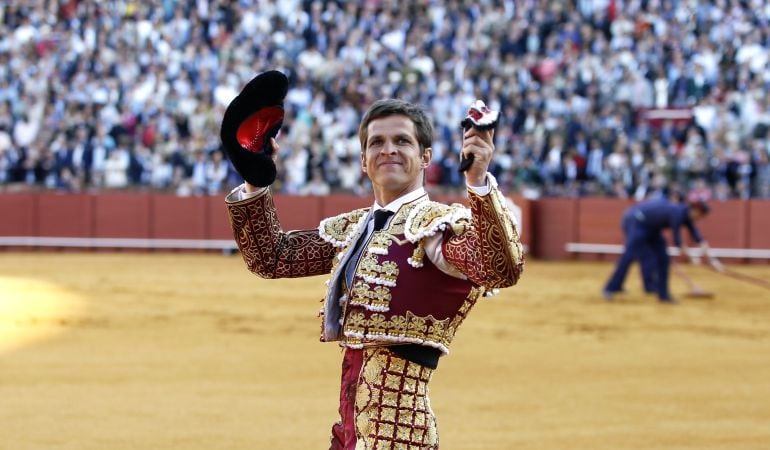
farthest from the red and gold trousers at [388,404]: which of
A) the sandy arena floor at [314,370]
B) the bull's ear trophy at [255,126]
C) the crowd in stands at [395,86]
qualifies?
the crowd in stands at [395,86]

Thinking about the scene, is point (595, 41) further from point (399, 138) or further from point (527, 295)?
point (399, 138)

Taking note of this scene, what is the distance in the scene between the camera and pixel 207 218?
1628cm

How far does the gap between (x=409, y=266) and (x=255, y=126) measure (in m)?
0.48

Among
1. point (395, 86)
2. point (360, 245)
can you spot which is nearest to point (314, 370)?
point (360, 245)

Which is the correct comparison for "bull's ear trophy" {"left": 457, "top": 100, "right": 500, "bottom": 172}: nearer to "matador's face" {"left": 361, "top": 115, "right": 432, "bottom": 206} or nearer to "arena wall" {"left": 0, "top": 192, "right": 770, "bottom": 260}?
"matador's face" {"left": 361, "top": 115, "right": 432, "bottom": 206}

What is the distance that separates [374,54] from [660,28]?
3872 millimetres

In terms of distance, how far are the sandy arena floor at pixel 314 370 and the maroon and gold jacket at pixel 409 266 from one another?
264 centimetres

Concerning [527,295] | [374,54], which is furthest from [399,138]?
[374,54]

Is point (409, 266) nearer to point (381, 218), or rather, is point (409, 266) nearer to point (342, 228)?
point (381, 218)

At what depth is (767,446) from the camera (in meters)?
5.05

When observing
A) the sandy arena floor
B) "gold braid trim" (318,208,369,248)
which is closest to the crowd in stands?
the sandy arena floor

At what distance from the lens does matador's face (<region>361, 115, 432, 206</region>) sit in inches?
93.7

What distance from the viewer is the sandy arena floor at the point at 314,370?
17.3 feet

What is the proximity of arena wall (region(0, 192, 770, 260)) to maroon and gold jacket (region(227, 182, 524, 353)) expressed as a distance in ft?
39.8
